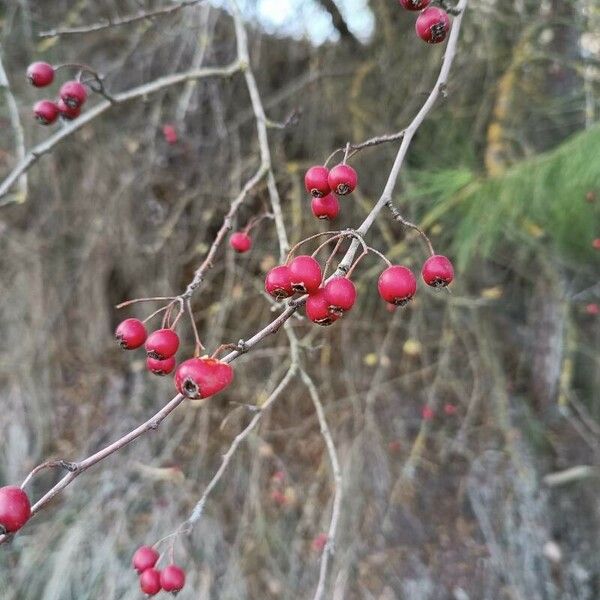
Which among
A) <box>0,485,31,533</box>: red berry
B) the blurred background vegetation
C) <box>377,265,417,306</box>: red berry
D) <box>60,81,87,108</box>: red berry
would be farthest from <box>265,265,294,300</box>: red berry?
the blurred background vegetation

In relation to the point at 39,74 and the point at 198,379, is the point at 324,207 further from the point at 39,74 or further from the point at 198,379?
the point at 39,74

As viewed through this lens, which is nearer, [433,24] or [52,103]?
[433,24]

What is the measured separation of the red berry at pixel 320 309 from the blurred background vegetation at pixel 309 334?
1423 millimetres

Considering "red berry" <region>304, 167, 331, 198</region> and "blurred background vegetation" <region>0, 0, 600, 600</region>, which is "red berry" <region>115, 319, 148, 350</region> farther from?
"blurred background vegetation" <region>0, 0, 600, 600</region>

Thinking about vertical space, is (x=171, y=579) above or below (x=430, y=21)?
below

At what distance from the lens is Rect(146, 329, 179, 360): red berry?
0.85 m

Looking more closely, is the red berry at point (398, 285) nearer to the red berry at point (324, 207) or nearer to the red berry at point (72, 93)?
the red berry at point (324, 207)

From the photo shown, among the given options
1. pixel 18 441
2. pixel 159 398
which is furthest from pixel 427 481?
pixel 18 441

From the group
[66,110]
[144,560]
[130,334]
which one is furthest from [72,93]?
[144,560]

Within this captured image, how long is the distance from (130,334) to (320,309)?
1.33ft

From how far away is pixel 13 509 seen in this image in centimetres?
73

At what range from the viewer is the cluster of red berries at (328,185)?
2.74 ft

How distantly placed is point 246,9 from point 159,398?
192 cm

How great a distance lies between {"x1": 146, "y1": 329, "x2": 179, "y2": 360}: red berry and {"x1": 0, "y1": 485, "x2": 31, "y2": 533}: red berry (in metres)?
0.26
